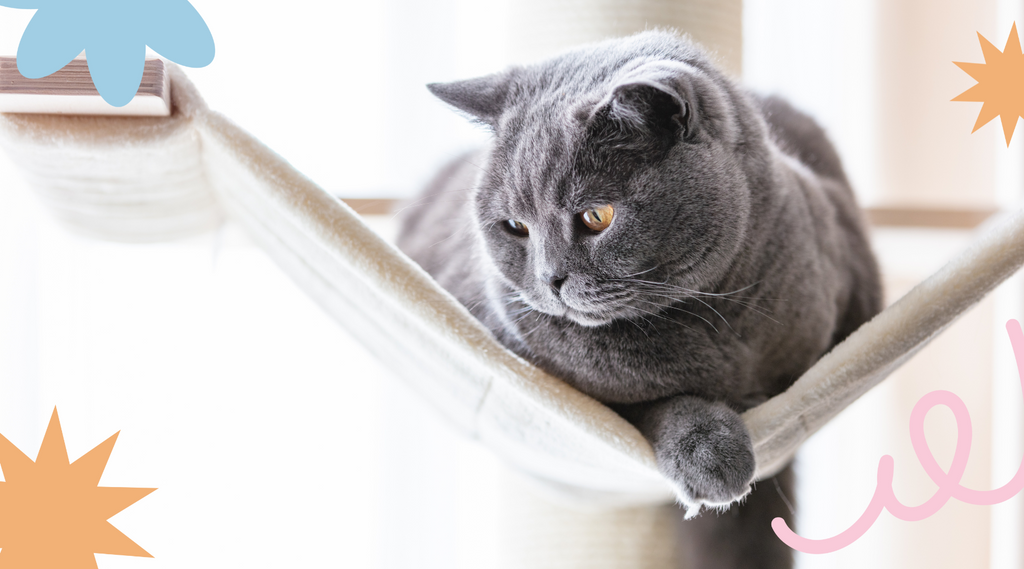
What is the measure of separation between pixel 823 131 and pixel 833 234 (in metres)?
0.40

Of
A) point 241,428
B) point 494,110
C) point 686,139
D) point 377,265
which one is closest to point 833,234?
point 686,139

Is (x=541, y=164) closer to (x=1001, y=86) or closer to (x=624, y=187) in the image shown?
(x=624, y=187)

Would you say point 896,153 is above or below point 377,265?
below

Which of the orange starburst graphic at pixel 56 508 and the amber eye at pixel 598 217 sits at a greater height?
the amber eye at pixel 598 217

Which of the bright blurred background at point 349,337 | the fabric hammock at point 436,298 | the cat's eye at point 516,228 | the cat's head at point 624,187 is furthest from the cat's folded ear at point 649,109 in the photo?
the bright blurred background at point 349,337

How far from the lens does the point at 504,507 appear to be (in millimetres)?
1206

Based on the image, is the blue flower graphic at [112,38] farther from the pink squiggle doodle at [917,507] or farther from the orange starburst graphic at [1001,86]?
the orange starburst graphic at [1001,86]

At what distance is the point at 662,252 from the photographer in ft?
2.31

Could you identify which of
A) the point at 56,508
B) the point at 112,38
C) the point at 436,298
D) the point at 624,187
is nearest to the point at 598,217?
the point at 624,187

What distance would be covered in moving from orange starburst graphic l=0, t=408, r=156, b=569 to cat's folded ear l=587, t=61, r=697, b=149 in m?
0.64

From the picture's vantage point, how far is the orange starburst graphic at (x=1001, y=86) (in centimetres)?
102

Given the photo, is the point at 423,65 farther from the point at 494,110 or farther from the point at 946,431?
the point at 946,431

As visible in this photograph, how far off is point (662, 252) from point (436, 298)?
24 cm

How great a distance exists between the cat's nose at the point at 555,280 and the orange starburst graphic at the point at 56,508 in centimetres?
52
